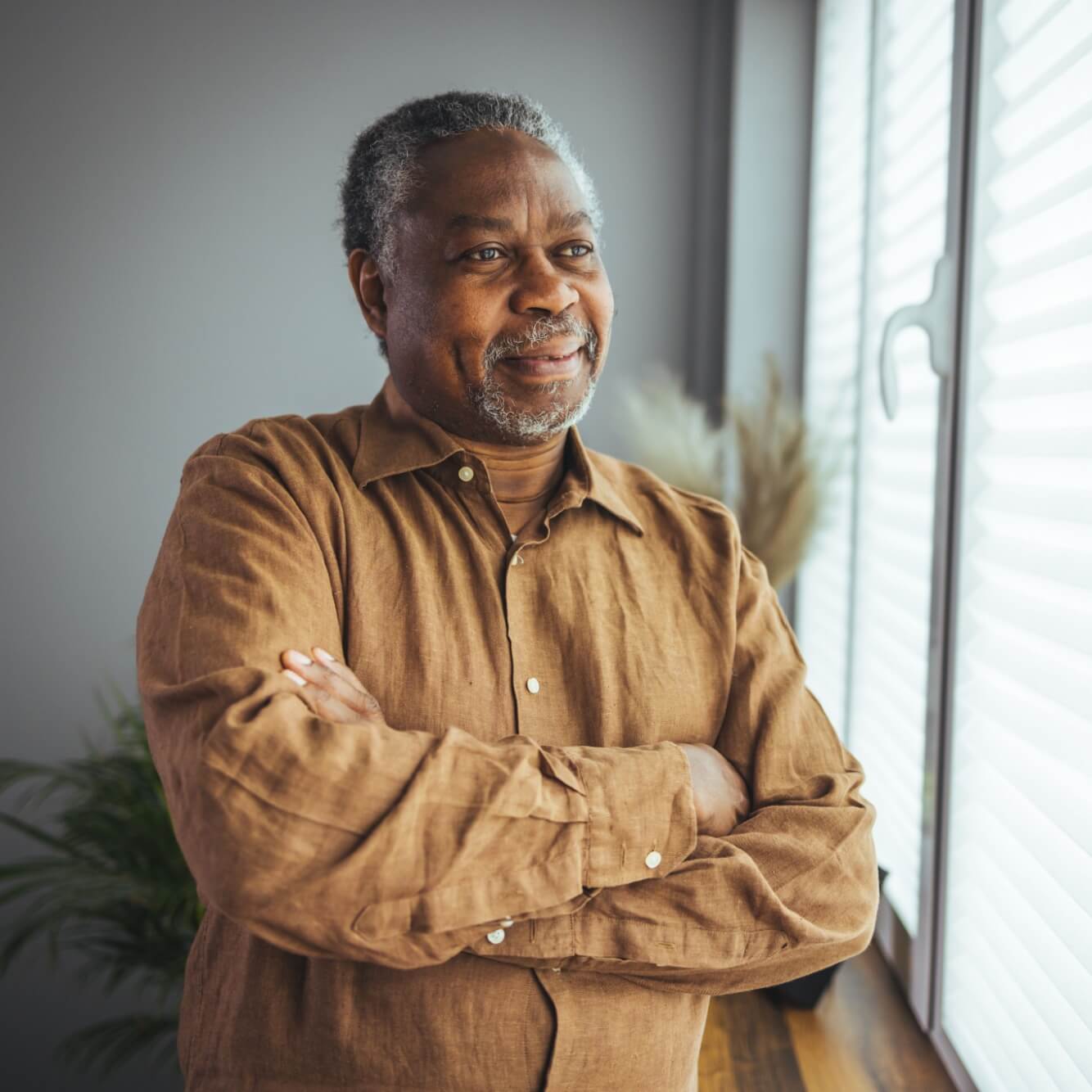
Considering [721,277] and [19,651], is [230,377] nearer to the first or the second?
[19,651]

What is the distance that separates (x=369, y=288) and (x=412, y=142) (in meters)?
0.22

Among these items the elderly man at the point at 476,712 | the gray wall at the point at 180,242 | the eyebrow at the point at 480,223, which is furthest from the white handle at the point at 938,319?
the gray wall at the point at 180,242

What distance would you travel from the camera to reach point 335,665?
1144 millimetres

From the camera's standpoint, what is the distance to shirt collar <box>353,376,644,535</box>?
1.32 m

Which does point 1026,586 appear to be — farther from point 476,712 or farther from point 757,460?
point 757,460

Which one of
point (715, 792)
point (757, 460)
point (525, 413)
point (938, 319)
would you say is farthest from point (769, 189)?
point (715, 792)

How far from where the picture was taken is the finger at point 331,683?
110cm

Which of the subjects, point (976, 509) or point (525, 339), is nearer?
point (525, 339)

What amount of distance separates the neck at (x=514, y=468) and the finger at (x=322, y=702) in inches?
15.1

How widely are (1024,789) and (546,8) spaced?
7.83 ft

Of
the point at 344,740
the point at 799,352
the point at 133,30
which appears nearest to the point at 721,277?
the point at 799,352

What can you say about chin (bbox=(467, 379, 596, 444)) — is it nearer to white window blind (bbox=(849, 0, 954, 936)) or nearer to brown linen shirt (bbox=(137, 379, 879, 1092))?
brown linen shirt (bbox=(137, 379, 879, 1092))

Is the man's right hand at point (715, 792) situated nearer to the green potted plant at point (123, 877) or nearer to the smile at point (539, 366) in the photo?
the smile at point (539, 366)

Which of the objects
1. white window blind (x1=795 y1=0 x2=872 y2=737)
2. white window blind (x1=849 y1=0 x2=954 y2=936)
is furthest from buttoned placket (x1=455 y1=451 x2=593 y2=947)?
white window blind (x1=795 y1=0 x2=872 y2=737)
